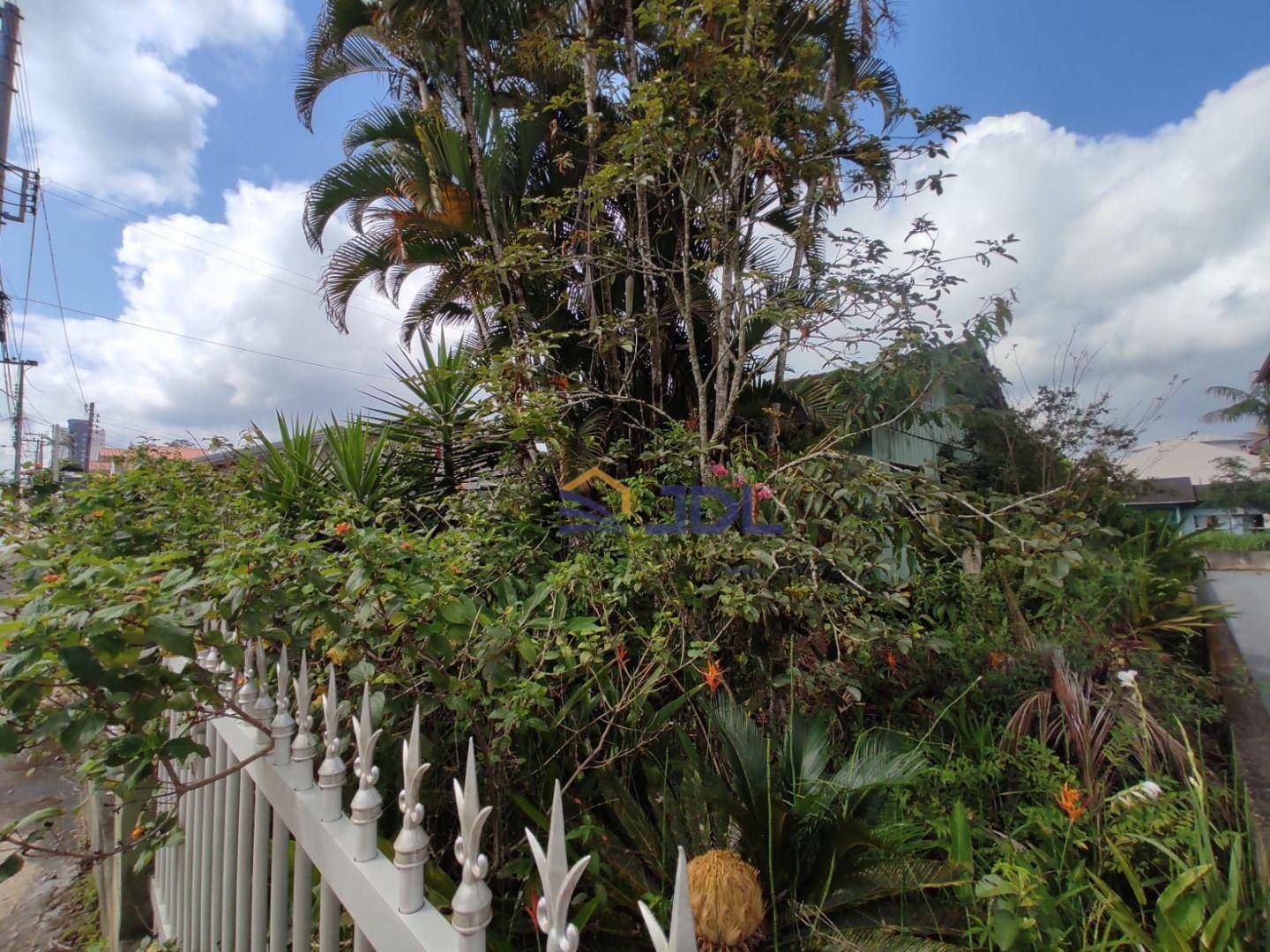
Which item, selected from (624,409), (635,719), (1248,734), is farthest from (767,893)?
(624,409)

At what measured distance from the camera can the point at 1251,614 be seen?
6016mm

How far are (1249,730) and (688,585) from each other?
2.89 metres

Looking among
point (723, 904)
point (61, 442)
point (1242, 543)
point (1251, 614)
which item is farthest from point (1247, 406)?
point (61, 442)

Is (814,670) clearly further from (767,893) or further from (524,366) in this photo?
(524,366)

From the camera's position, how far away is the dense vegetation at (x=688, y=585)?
62.1 inches

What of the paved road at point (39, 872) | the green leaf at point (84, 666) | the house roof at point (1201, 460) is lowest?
the paved road at point (39, 872)

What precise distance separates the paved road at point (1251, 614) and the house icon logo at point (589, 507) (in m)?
3.60

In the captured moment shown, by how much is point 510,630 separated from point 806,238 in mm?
3322

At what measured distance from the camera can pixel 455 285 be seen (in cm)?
574

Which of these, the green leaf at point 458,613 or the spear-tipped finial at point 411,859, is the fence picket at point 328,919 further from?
the green leaf at point 458,613

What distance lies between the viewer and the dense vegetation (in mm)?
1577

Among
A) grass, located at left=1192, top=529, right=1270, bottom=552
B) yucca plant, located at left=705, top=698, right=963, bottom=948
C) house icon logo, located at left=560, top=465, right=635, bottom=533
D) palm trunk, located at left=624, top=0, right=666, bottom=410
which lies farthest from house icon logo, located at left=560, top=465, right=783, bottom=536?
grass, located at left=1192, top=529, right=1270, bottom=552

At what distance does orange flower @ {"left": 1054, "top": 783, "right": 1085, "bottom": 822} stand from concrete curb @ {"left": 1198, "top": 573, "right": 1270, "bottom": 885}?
0.43 m

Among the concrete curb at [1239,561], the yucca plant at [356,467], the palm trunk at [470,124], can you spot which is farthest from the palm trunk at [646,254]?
the concrete curb at [1239,561]
